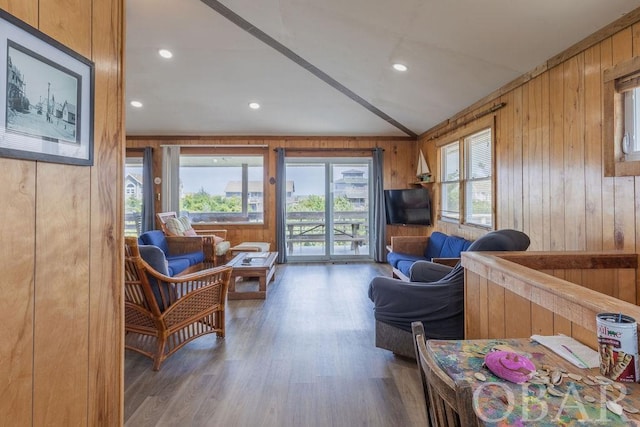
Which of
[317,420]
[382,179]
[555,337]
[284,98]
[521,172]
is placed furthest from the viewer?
[382,179]

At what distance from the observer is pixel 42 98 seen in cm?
97

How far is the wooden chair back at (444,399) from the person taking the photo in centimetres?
65

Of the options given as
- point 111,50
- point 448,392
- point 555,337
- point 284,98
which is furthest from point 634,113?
point 284,98

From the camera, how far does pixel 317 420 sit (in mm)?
1849

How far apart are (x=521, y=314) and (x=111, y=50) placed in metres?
2.11

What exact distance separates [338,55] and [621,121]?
259 cm

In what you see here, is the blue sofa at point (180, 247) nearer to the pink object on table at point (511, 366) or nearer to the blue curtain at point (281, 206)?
the blue curtain at point (281, 206)

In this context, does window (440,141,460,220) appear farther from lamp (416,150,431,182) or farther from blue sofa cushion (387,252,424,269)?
blue sofa cushion (387,252,424,269)

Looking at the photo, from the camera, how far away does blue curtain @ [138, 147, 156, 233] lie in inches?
238

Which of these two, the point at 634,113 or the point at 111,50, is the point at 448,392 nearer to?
the point at 111,50

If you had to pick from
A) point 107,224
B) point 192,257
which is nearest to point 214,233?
point 192,257

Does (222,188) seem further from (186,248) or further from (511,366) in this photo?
(511,366)

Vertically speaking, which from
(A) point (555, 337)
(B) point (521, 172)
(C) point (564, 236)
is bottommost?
(A) point (555, 337)

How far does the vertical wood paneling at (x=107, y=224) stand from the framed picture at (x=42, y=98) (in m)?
0.08
